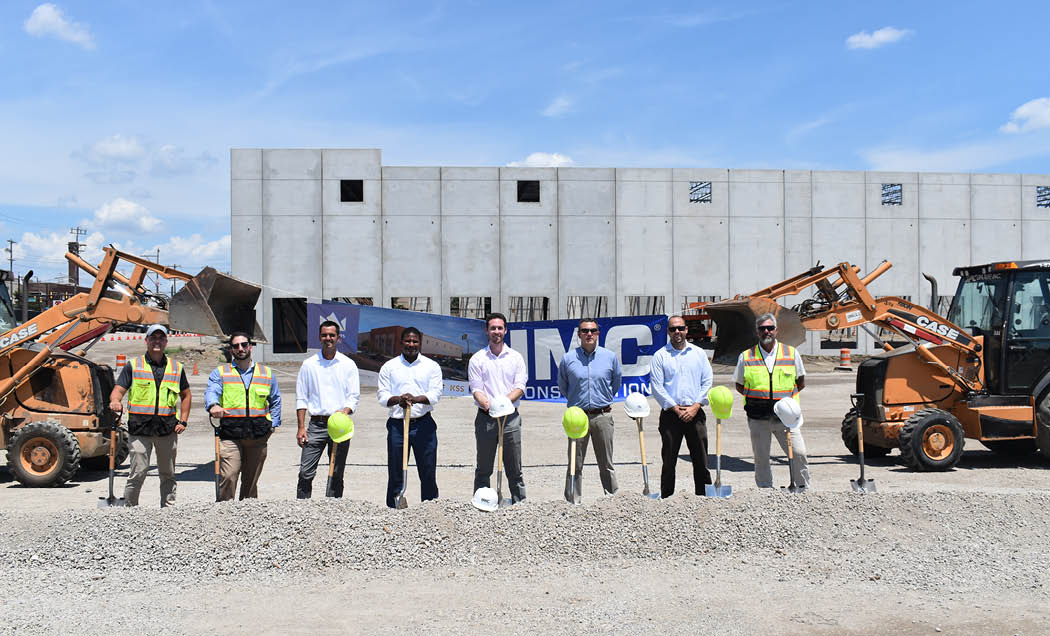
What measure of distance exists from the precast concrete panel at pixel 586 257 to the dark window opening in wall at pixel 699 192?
4.58m

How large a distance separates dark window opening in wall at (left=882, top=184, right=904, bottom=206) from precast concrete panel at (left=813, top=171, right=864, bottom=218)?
4.60ft

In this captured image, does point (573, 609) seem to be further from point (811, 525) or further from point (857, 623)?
point (811, 525)

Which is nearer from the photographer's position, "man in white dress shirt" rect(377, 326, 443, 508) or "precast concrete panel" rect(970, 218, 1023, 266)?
"man in white dress shirt" rect(377, 326, 443, 508)

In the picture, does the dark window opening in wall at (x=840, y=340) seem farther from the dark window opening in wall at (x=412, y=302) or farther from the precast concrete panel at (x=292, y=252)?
the precast concrete panel at (x=292, y=252)

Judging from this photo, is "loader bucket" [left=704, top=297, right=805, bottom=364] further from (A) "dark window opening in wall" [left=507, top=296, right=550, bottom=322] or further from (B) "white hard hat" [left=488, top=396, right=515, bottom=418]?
(A) "dark window opening in wall" [left=507, top=296, right=550, bottom=322]

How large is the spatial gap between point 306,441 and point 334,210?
28.5 metres

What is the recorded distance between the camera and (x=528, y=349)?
10.8 m

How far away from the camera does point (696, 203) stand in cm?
3612

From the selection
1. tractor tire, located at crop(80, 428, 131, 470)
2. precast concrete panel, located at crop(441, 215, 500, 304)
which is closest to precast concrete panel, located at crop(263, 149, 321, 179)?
precast concrete panel, located at crop(441, 215, 500, 304)

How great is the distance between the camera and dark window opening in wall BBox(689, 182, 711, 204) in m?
36.3

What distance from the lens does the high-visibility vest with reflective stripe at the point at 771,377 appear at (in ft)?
23.7

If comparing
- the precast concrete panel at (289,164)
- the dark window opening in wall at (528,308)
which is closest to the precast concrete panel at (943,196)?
the dark window opening in wall at (528,308)

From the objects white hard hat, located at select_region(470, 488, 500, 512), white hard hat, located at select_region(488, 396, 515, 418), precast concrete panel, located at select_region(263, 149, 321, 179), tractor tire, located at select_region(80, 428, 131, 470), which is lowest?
tractor tire, located at select_region(80, 428, 131, 470)

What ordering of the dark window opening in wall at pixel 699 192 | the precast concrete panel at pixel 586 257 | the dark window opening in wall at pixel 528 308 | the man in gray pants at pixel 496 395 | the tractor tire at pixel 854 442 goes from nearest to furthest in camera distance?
the man in gray pants at pixel 496 395 < the tractor tire at pixel 854 442 < the precast concrete panel at pixel 586 257 < the dark window opening in wall at pixel 528 308 < the dark window opening in wall at pixel 699 192
